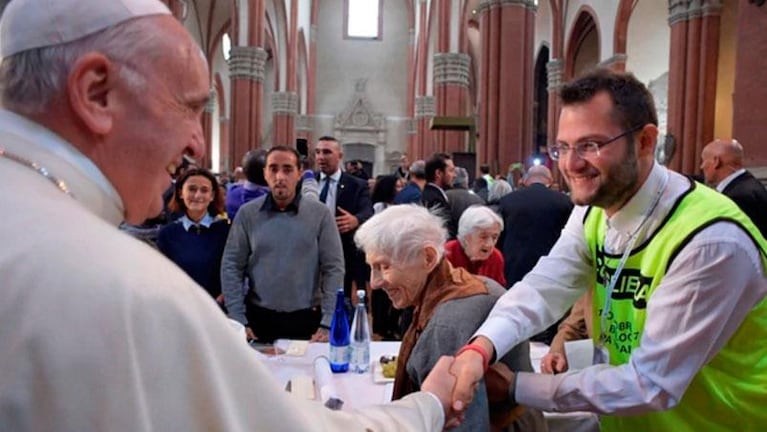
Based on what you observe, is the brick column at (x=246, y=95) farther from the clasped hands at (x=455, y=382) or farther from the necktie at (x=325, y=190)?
the clasped hands at (x=455, y=382)

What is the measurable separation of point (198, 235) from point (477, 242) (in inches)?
73.1

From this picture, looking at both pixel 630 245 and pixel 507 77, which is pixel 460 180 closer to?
pixel 507 77

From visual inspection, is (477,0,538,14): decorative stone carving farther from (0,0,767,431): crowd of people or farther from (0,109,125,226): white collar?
(0,109,125,226): white collar

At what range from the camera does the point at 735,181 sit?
4637mm

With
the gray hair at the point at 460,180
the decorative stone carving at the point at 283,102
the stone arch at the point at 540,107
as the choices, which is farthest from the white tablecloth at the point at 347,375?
the decorative stone carving at the point at 283,102

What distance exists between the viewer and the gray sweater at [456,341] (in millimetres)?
1743

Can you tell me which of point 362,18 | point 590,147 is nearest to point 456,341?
point 590,147

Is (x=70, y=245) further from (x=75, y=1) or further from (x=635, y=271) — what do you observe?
(x=635, y=271)

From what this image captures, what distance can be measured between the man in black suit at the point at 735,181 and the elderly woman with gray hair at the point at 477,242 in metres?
1.90

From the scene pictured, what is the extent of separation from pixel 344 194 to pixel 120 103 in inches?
165

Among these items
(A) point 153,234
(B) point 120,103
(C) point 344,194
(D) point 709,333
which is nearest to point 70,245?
(B) point 120,103

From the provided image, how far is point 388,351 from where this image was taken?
304 centimetres

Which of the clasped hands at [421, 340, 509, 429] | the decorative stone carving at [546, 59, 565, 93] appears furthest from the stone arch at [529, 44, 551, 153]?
the clasped hands at [421, 340, 509, 429]

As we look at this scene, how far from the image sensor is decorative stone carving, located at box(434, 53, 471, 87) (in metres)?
17.5
